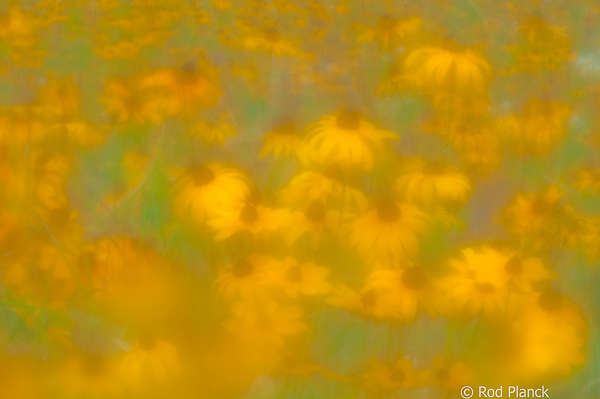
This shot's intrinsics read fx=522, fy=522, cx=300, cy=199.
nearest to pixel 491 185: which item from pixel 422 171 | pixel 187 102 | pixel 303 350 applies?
pixel 422 171

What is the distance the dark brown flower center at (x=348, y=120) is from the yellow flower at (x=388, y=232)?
0.12 m

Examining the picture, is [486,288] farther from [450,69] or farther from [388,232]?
[450,69]

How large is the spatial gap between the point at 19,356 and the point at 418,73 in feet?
2.20

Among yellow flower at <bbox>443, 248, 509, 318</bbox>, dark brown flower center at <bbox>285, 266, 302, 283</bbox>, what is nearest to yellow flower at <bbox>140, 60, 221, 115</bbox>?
dark brown flower center at <bbox>285, 266, 302, 283</bbox>

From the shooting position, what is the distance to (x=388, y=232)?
0.69 metres

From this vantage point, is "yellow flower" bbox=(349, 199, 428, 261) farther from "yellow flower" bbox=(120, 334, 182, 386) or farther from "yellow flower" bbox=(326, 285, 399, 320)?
"yellow flower" bbox=(120, 334, 182, 386)

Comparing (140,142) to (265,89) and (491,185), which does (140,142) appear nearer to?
(265,89)

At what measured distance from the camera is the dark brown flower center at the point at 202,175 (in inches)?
28.7

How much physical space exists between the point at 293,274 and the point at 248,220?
0.31ft

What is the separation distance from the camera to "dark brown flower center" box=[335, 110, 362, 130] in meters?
0.73

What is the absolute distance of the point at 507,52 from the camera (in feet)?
2.54

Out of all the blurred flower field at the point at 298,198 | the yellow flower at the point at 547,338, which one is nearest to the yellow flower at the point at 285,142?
the blurred flower field at the point at 298,198

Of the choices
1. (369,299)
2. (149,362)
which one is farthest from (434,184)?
(149,362)

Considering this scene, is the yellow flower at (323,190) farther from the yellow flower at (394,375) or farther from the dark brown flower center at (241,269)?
the yellow flower at (394,375)
